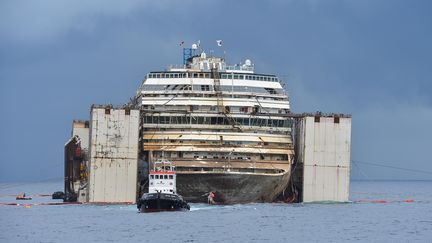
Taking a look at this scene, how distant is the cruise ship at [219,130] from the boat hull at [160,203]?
2393 millimetres

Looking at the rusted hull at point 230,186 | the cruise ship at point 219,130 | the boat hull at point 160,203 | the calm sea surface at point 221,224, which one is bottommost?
the calm sea surface at point 221,224

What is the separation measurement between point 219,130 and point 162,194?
31.1ft

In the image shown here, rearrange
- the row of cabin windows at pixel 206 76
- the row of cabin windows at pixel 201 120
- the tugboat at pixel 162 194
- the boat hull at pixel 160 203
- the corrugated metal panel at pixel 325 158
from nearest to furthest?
1. the boat hull at pixel 160 203
2. the tugboat at pixel 162 194
3. the corrugated metal panel at pixel 325 158
4. the row of cabin windows at pixel 201 120
5. the row of cabin windows at pixel 206 76

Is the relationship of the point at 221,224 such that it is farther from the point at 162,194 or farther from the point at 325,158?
the point at 325,158

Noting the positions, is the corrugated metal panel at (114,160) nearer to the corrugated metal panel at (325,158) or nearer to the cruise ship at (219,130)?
the cruise ship at (219,130)

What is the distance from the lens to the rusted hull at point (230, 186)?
81.4 metres

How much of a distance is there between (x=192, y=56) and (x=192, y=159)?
702 inches

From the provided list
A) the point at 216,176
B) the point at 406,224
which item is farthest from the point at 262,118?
the point at 406,224

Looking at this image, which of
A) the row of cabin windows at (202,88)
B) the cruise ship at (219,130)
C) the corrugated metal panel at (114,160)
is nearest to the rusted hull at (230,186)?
the cruise ship at (219,130)

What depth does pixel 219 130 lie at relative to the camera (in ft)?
285

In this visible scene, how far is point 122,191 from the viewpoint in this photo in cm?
8375

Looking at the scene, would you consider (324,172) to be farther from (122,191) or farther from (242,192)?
(122,191)

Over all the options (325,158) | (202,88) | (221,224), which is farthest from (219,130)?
(221,224)

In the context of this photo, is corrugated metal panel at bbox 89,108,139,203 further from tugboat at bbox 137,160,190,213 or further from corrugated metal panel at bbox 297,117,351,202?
corrugated metal panel at bbox 297,117,351,202
